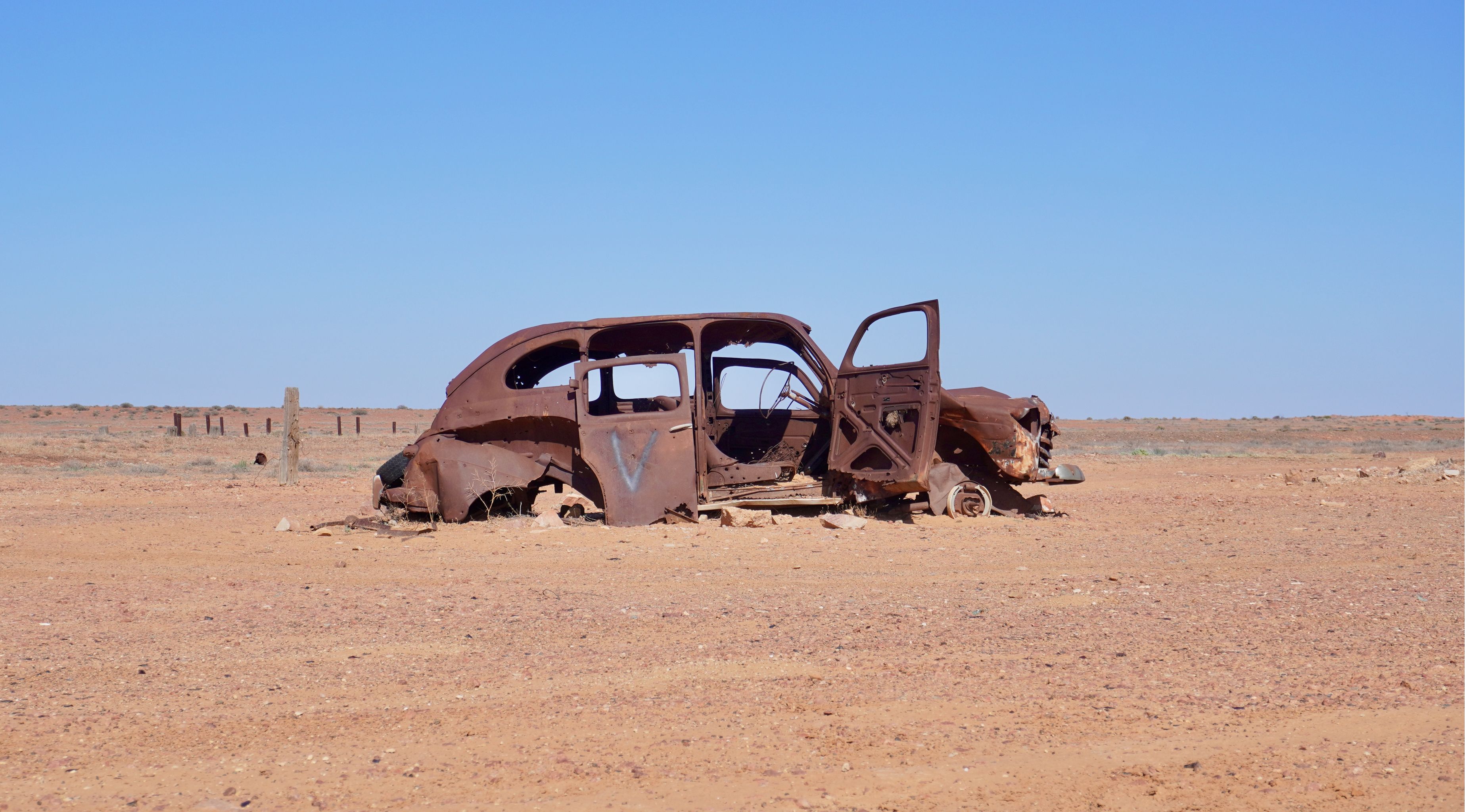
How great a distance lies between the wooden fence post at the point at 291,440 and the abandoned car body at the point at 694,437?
6334mm

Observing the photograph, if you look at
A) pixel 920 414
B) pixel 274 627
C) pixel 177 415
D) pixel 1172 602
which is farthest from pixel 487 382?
pixel 177 415

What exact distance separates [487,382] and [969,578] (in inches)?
214

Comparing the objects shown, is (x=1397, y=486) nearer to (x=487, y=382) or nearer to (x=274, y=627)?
(x=487, y=382)

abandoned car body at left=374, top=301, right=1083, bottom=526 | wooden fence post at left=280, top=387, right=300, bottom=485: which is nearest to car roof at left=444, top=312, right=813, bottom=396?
abandoned car body at left=374, top=301, right=1083, bottom=526

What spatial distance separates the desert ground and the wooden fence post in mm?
6518

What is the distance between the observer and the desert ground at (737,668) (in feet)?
11.5

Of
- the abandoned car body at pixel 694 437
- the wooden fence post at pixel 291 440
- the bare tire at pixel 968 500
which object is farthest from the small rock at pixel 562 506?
the wooden fence post at pixel 291 440

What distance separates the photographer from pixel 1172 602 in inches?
247

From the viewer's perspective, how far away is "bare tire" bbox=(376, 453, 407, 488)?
11.2m

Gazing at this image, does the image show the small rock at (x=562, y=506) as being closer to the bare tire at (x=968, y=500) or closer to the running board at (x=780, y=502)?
the running board at (x=780, y=502)

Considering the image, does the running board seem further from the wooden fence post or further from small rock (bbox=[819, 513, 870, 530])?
the wooden fence post

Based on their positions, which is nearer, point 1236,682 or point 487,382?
point 1236,682

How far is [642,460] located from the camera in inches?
404

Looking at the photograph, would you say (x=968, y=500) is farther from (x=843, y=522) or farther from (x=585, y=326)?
(x=585, y=326)
